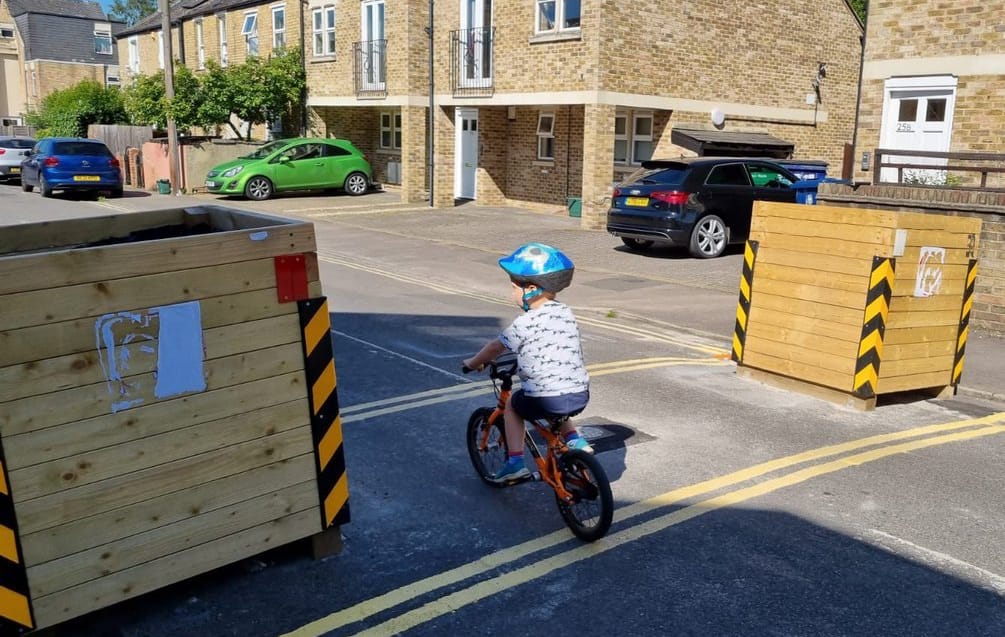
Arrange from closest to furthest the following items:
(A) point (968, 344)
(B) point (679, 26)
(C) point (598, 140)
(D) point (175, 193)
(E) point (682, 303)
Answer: (A) point (968, 344)
(E) point (682, 303)
(C) point (598, 140)
(B) point (679, 26)
(D) point (175, 193)

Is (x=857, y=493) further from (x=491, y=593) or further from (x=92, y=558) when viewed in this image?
(x=92, y=558)

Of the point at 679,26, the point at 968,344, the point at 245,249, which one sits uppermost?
the point at 679,26

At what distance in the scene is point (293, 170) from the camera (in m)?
25.6

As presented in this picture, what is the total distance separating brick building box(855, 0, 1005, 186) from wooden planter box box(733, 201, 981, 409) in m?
7.83

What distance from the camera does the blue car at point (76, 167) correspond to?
24.7 meters

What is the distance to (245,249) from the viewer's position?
156 inches

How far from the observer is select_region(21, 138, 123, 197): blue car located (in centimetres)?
2467

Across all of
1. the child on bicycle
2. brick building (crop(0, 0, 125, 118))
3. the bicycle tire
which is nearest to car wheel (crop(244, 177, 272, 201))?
the bicycle tire

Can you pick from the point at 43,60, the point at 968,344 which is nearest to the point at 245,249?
the point at 968,344

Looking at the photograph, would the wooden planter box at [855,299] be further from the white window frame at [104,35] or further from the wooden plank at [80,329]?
the white window frame at [104,35]

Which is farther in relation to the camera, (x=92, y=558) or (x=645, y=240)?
(x=645, y=240)

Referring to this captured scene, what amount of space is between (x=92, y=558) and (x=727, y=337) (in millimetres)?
7774

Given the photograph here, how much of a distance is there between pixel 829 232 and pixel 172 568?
5844 mm

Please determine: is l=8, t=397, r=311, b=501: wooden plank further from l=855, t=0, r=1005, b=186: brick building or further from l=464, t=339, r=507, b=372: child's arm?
l=855, t=0, r=1005, b=186: brick building
